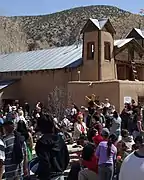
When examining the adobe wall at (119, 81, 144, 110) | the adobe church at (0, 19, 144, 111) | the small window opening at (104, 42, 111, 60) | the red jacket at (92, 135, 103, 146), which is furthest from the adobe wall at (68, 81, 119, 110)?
the red jacket at (92, 135, 103, 146)

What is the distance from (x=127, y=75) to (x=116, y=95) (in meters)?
8.41

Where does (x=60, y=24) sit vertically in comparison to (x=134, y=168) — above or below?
above

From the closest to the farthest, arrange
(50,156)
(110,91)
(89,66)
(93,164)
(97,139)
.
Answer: (50,156), (93,164), (97,139), (110,91), (89,66)

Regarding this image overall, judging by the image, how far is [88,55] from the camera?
109ft

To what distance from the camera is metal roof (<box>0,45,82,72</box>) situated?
34.5 m

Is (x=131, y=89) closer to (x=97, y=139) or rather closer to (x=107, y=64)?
(x=107, y=64)

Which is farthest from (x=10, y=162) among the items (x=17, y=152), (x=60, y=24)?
(x=60, y=24)

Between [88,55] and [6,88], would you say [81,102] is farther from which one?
[6,88]

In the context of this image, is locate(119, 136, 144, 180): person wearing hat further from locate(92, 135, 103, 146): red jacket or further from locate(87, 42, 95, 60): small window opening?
locate(87, 42, 95, 60): small window opening

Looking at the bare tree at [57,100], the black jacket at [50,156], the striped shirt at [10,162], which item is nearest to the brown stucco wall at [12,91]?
the bare tree at [57,100]

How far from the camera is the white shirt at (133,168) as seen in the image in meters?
4.35

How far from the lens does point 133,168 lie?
4.38 metres

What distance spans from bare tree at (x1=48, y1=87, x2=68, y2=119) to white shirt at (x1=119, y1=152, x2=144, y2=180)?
23.0 metres

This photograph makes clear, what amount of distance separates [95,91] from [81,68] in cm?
467
